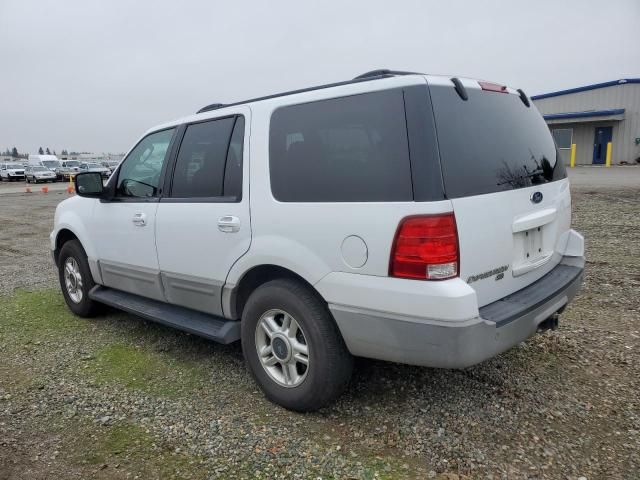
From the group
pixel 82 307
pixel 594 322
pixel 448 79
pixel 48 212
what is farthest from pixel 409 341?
pixel 48 212

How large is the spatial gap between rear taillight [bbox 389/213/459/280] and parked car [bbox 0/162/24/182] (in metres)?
48.7

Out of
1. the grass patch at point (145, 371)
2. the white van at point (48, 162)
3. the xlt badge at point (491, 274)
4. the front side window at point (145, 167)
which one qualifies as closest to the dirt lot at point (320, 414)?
the grass patch at point (145, 371)

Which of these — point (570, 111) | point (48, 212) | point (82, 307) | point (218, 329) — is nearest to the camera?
point (218, 329)

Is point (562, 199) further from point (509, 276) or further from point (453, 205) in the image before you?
point (453, 205)

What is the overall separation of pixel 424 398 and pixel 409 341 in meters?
0.89

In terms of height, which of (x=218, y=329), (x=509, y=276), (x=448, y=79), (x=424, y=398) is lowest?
(x=424, y=398)

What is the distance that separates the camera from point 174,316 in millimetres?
3910

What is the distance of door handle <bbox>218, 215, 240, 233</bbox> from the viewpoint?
3.31m

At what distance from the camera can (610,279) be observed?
567 cm

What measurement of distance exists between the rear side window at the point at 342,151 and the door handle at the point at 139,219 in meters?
1.44

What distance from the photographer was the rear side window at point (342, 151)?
264cm

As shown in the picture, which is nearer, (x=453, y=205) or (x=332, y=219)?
(x=453, y=205)

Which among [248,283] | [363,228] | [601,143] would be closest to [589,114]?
[601,143]

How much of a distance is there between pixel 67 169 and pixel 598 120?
42.0 meters
